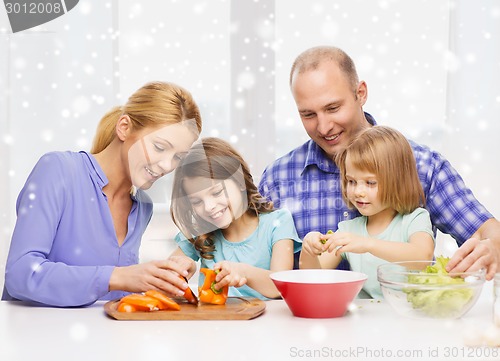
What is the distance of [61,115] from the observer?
2396mm

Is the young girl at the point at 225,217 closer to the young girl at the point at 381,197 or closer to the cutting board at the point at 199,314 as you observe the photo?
the young girl at the point at 381,197

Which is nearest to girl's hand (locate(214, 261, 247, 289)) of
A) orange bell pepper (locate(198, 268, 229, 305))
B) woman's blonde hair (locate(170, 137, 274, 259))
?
orange bell pepper (locate(198, 268, 229, 305))

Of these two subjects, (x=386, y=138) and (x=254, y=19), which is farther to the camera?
(x=254, y=19)

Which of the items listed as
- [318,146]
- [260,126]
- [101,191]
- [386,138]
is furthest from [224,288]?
[260,126]

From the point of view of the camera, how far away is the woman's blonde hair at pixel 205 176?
57.1 inches

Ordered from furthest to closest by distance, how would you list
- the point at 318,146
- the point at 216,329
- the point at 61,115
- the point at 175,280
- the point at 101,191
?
the point at 61,115 < the point at 318,146 < the point at 101,191 < the point at 175,280 < the point at 216,329

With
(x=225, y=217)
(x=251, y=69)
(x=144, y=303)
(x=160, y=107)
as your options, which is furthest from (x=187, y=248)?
(x=251, y=69)

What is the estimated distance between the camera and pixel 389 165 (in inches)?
57.0

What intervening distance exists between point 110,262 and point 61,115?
3.73 feet

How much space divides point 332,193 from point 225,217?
0.38m

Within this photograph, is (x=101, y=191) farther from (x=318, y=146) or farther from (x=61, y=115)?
(x=61, y=115)

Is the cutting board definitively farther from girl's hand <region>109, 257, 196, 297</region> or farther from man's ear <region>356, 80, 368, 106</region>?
man's ear <region>356, 80, 368, 106</region>

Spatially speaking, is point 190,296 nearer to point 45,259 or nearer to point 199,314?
point 199,314

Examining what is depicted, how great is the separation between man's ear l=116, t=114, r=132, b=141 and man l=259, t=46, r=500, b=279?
51 cm
